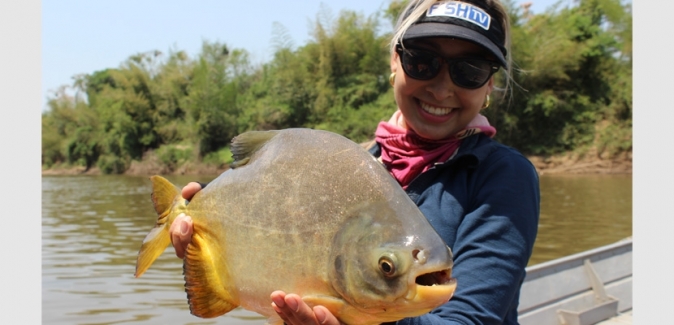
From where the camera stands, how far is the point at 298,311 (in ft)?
5.64

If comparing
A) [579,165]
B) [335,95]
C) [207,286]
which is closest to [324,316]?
[207,286]

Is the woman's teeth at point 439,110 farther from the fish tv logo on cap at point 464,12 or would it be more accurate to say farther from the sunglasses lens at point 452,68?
the fish tv logo on cap at point 464,12

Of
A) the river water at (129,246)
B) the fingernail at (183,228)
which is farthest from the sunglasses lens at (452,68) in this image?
the river water at (129,246)

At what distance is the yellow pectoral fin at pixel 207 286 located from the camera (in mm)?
2079

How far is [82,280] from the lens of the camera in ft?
41.5

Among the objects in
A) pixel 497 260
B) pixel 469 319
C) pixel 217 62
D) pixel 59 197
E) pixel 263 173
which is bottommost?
pixel 59 197

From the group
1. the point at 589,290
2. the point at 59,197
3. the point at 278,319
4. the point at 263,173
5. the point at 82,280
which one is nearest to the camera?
the point at 278,319

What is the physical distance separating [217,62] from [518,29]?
24.3 m

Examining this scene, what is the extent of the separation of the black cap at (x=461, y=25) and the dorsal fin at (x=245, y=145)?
0.67 m

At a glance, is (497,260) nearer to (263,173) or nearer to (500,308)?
(500,308)

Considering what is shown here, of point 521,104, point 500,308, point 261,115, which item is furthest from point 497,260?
point 261,115

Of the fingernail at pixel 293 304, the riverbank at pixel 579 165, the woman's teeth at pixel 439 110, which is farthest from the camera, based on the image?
the riverbank at pixel 579 165

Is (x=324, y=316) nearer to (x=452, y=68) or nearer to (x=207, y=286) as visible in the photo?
(x=207, y=286)

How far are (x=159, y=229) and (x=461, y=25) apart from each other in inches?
55.8
